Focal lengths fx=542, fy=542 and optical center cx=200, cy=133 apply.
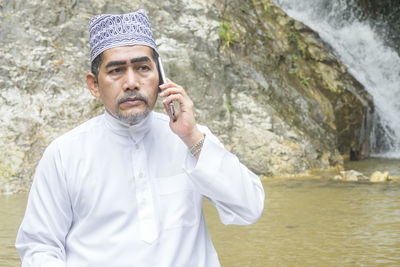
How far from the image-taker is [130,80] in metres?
2.27

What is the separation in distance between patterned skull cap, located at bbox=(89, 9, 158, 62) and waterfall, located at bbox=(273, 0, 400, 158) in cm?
936

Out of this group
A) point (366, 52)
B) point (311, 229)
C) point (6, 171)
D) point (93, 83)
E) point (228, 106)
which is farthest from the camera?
point (366, 52)

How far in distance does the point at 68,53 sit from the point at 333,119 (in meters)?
4.78

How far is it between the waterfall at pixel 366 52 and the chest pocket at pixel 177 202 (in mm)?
9281

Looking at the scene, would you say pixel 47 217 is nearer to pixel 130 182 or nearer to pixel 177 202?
pixel 130 182

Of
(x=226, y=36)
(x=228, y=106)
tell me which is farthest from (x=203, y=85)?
(x=226, y=36)

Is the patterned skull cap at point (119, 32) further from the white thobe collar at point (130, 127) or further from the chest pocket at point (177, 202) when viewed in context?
the chest pocket at point (177, 202)

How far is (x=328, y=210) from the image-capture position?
229 inches

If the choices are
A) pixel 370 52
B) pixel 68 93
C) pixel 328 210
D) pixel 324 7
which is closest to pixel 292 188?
pixel 328 210

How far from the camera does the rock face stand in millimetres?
8211

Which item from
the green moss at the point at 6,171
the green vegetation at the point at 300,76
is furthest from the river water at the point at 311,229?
the green vegetation at the point at 300,76

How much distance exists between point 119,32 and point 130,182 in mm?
638

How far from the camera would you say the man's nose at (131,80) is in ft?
7.46

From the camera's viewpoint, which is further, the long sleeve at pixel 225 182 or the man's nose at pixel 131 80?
the man's nose at pixel 131 80
